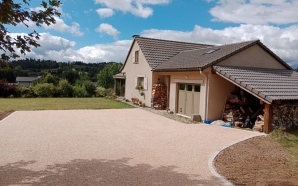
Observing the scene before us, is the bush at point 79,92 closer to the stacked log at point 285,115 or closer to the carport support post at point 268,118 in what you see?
the carport support post at point 268,118

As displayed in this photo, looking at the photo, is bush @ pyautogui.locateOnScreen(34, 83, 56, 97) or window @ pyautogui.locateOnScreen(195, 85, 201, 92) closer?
window @ pyautogui.locateOnScreen(195, 85, 201, 92)

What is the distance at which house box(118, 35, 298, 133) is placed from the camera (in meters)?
12.7

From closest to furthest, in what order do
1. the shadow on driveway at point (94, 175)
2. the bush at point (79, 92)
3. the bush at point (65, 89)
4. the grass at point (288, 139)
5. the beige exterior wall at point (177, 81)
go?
1. the shadow on driveway at point (94, 175)
2. the grass at point (288, 139)
3. the beige exterior wall at point (177, 81)
4. the bush at point (65, 89)
5. the bush at point (79, 92)

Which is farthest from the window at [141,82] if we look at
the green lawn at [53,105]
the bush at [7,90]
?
the bush at [7,90]

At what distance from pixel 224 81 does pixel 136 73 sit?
1073 centimetres

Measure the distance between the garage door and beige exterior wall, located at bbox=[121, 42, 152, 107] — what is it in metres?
3.91

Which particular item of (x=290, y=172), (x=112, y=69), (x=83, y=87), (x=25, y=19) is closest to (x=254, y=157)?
(x=290, y=172)

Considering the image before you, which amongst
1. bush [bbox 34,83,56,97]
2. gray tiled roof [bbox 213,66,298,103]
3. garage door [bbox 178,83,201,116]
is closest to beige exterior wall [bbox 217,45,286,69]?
gray tiled roof [bbox 213,66,298,103]

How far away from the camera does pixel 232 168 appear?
276 inches

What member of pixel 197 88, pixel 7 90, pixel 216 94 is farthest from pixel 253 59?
pixel 7 90

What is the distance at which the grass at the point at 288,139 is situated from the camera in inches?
372

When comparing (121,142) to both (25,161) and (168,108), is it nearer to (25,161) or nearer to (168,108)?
(25,161)

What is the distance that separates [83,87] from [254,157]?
25551 millimetres

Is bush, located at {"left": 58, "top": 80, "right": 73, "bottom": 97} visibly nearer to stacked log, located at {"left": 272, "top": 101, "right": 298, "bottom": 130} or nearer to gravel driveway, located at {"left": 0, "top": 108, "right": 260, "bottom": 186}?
gravel driveway, located at {"left": 0, "top": 108, "right": 260, "bottom": 186}
